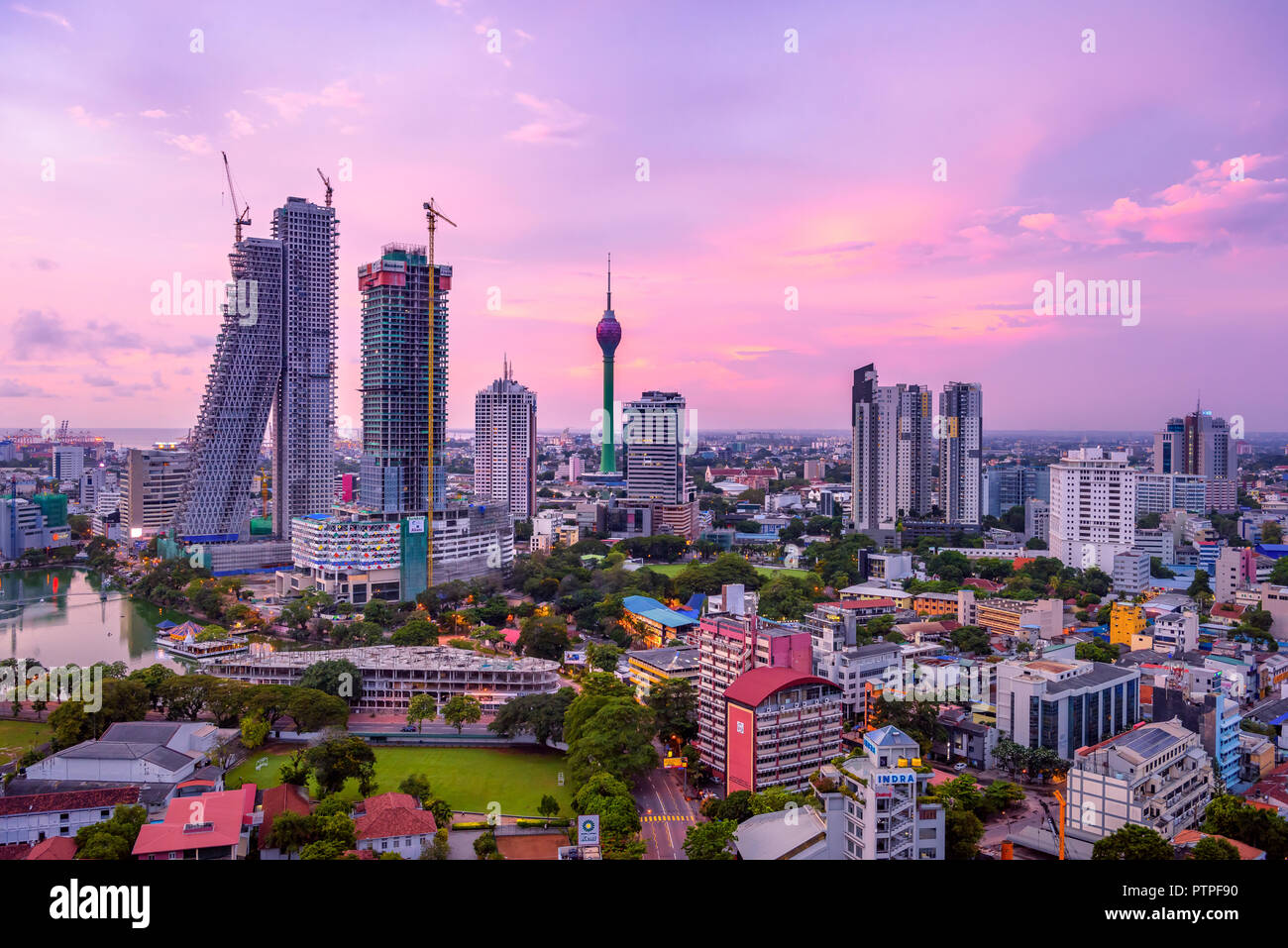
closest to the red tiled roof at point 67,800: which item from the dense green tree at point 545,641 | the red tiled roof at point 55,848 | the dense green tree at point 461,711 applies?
the red tiled roof at point 55,848

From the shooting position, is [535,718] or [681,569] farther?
[681,569]

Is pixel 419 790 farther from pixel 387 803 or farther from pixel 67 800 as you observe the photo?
pixel 67 800

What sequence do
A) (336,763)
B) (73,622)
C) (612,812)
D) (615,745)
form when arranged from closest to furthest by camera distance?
(612,812) < (336,763) < (615,745) < (73,622)

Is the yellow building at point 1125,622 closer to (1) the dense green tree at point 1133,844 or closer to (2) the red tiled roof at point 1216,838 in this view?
(2) the red tiled roof at point 1216,838

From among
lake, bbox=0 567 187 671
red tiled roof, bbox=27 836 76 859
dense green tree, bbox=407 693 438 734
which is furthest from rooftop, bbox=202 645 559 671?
red tiled roof, bbox=27 836 76 859

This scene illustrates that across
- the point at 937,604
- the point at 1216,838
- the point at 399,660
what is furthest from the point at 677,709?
the point at 937,604

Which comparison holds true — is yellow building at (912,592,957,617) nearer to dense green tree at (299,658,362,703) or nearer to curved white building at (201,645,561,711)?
curved white building at (201,645,561,711)

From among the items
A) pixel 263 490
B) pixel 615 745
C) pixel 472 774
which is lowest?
pixel 472 774
